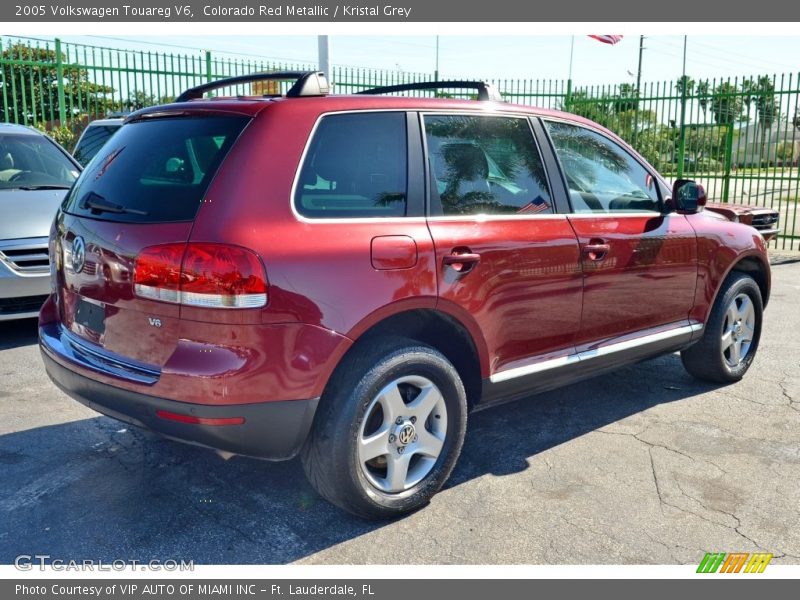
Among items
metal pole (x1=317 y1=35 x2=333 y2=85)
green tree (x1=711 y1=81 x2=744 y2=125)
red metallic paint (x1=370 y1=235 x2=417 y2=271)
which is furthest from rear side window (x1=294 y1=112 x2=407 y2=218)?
green tree (x1=711 y1=81 x2=744 y2=125)

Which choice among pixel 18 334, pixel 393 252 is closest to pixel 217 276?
pixel 393 252

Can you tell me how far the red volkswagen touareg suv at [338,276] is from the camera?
289cm

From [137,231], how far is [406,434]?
1.39 meters

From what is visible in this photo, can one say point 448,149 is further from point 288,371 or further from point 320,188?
point 288,371

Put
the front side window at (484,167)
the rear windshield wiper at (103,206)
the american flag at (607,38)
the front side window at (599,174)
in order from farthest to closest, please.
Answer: the american flag at (607,38), the front side window at (599,174), the front side window at (484,167), the rear windshield wiper at (103,206)

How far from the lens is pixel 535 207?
153 inches

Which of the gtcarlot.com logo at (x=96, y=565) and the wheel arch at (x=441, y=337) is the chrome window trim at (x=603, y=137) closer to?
the wheel arch at (x=441, y=337)

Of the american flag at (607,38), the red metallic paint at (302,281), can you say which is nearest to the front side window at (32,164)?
the red metallic paint at (302,281)

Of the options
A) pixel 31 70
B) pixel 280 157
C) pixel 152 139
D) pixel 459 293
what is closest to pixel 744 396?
pixel 459 293

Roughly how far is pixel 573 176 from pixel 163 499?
2.64 m

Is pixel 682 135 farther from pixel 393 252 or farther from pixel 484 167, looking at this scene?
pixel 393 252

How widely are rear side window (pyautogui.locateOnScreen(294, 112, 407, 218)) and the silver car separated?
11.9 feet

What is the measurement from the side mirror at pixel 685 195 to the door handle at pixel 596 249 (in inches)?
33.0

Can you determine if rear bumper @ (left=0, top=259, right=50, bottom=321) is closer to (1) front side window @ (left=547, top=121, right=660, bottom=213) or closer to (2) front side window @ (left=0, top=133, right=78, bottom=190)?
(2) front side window @ (left=0, top=133, right=78, bottom=190)
